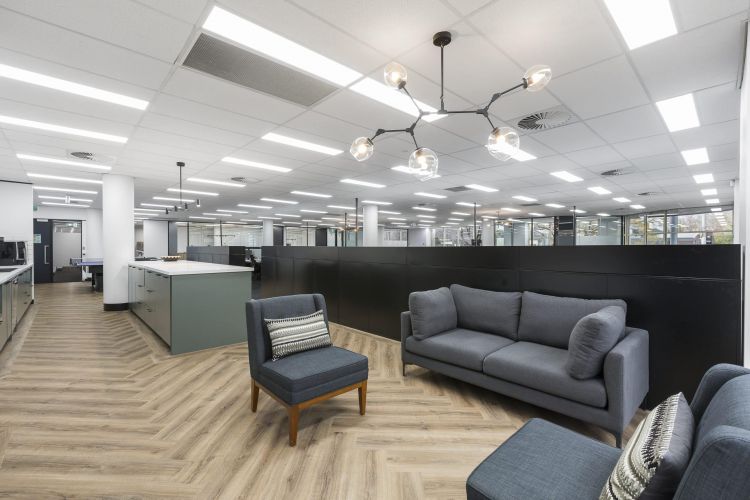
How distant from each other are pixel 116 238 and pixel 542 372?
7820 millimetres

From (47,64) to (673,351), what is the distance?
220 inches

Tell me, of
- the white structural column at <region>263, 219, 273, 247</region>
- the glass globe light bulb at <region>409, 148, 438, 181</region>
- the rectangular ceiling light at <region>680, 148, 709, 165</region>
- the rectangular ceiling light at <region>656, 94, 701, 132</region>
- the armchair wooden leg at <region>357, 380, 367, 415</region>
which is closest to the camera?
the glass globe light bulb at <region>409, 148, 438, 181</region>

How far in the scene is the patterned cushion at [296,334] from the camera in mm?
2678

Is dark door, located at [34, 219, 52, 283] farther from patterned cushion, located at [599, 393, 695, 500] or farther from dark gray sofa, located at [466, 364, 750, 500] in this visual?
patterned cushion, located at [599, 393, 695, 500]

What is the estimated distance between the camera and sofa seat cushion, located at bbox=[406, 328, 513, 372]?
118 inches

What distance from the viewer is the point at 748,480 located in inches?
29.8

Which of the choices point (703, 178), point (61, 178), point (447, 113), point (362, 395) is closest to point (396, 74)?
point (447, 113)

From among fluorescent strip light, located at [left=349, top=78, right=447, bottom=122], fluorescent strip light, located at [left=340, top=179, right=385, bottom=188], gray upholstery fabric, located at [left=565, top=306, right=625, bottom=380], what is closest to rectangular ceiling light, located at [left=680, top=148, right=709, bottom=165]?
fluorescent strip light, located at [left=349, top=78, right=447, bottom=122]

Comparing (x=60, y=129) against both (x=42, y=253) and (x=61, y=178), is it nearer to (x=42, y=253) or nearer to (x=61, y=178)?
(x=61, y=178)

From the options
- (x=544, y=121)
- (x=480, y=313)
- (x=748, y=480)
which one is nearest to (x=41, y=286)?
(x=480, y=313)

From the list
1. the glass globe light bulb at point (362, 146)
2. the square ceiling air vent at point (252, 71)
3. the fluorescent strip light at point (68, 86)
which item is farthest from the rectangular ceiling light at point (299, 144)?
the glass globe light bulb at point (362, 146)

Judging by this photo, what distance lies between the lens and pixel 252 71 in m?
2.96

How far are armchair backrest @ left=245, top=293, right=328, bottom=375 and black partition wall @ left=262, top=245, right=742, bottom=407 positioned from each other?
71.9 inches

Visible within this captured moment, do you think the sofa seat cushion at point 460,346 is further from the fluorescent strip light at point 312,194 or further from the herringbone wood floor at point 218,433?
the fluorescent strip light at point 312,194
